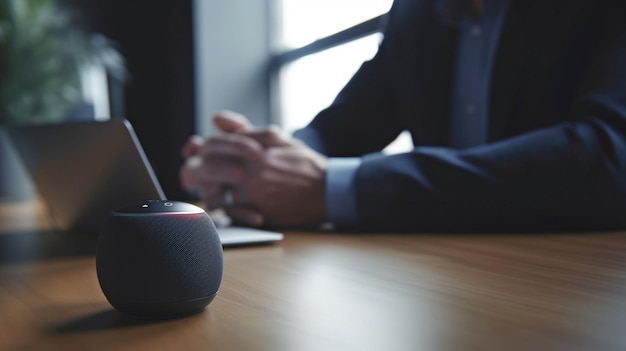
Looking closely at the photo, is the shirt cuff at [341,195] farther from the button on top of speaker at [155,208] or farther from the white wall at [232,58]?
the white wall at [232,58]

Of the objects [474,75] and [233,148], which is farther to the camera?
[474,75]

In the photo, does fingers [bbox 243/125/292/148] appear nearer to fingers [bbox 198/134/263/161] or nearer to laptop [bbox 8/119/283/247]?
fingers [bbox 198/134/263/161]

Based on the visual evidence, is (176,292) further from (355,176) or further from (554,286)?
(355,176)

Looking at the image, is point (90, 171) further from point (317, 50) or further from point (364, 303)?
point (317, 50)

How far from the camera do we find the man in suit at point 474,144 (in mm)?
667

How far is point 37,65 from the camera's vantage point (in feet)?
7.54

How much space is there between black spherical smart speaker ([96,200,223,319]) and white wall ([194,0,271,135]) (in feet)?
7.89

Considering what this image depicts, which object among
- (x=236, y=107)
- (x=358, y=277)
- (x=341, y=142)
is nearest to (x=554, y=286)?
(x=358, y=277)

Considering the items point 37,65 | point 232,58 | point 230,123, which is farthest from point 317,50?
point 230,123

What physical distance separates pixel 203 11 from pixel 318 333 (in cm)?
262

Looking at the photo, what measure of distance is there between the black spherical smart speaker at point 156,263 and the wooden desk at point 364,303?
1 cm

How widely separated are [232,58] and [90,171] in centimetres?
216

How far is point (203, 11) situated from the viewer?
268cm

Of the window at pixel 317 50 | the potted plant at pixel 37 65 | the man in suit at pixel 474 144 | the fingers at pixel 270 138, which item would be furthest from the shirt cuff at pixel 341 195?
the potted plant at pixel 37 65
